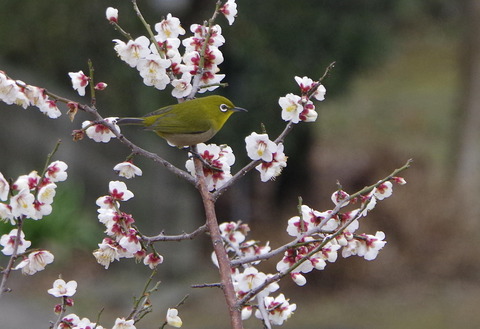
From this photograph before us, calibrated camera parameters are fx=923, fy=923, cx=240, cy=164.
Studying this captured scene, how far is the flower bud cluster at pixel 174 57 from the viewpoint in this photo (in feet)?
7.73

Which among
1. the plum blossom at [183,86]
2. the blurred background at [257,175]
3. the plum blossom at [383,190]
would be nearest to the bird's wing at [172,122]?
the plum blossom at [183,86]

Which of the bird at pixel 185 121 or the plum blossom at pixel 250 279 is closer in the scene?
the plum blossom at pixel 250 279

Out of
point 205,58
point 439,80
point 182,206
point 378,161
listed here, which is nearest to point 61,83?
point 182,206

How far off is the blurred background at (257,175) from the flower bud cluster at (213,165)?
22.5 ft

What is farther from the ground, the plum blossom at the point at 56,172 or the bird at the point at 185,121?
the bird at the point at 185,121

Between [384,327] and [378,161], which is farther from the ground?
[378,161]

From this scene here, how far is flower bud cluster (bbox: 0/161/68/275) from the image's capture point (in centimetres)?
209

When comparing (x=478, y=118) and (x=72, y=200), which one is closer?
(x=72, y=200)

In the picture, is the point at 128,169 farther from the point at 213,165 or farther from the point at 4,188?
the point at 4,188

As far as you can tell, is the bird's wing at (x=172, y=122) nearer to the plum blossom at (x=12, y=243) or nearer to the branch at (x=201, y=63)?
the branch at (x=201, y=63)

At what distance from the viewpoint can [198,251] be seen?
11266 mm

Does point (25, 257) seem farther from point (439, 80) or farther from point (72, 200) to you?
point (439, 80)

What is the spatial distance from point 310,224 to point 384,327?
271 inches

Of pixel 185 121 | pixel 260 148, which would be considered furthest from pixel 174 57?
pixel 185 121
